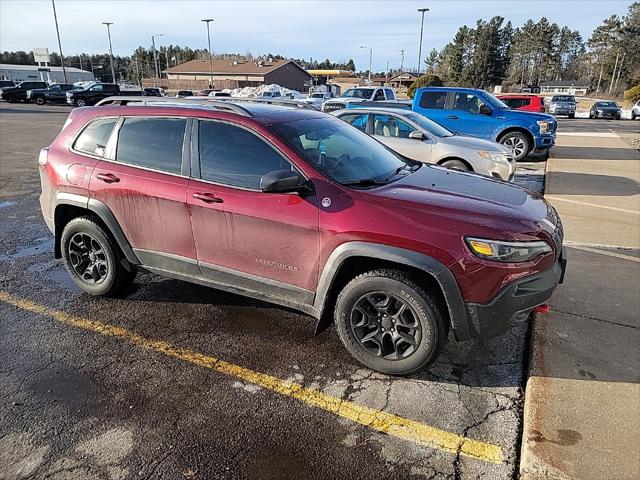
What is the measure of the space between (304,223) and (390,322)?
881 millimetres

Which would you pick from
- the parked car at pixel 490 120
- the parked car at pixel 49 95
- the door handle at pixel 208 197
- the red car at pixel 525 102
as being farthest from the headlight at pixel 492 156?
the parked car at pixel 49 95

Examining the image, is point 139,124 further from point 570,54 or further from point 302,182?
point 570,54

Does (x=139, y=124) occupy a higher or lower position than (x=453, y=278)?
higher

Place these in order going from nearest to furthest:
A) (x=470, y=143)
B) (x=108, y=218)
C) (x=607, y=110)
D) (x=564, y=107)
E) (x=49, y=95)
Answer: (x=108, y=218), (x=470, y=143), (x=564, y=107), (x=607, y=110), (x=49, y=95)

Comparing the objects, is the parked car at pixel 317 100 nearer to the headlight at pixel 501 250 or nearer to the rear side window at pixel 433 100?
the rear side window at pixel 433 100

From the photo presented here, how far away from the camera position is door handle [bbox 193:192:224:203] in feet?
11.4

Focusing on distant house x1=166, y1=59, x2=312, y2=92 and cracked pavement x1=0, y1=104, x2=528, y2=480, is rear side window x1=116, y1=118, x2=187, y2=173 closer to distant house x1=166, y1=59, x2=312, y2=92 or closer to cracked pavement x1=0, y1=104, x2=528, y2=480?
cracked pavement x1=0, y1=104, x2=528, y2=480

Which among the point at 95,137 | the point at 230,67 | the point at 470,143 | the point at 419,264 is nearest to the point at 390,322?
the point at 419,264

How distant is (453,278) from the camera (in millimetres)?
2854

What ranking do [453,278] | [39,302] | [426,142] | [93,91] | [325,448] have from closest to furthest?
[325,448]
[453,278]
[39,302]
[426,142]
[93,91]

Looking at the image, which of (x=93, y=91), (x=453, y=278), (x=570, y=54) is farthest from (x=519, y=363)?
(x=570, y=54)

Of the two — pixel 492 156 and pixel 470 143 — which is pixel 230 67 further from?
pixel 492 156

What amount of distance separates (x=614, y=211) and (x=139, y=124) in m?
7.19

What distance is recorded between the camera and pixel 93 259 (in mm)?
4285
